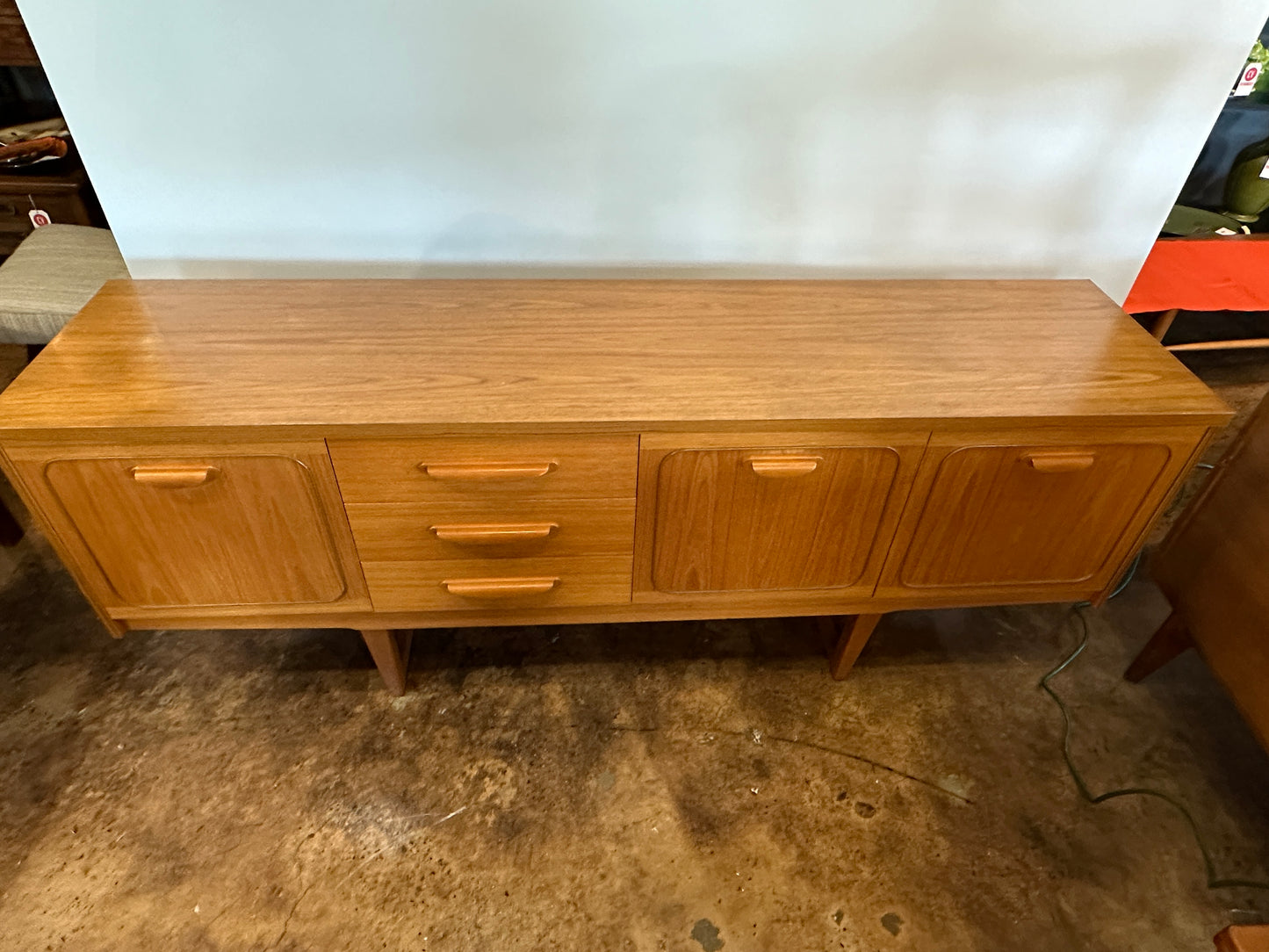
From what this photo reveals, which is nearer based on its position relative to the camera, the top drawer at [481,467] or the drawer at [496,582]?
Answer: the top drawer at [481,467]

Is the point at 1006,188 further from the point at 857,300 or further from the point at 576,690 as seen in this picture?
the point at 576,690

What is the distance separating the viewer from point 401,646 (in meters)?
1.43

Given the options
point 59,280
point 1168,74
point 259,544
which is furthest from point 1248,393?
point 59,280

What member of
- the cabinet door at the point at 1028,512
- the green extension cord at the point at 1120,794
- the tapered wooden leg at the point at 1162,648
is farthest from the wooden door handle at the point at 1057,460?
the green extension cord at the point at 1120,794

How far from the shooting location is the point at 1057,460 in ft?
3.49

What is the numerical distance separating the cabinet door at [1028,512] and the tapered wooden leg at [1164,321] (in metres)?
1.11

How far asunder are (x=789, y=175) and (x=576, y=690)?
100cm

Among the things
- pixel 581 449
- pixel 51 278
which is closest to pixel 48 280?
pixel 51 278

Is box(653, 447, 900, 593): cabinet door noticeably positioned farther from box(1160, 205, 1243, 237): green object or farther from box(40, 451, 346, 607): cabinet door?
box(1160, 205, 1243, 237): green object

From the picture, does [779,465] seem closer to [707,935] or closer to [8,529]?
→ [707,935]

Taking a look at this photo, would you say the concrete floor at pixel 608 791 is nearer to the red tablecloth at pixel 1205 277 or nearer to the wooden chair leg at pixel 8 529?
the wooden chair leg at pixel 8 529

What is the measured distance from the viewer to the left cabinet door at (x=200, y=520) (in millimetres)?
964

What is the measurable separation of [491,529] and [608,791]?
1.71 ft

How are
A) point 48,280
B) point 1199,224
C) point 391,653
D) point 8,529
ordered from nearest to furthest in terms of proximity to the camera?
1. point 391,653
2. point 48,280
3. point 8,529
4. point 1199,224
